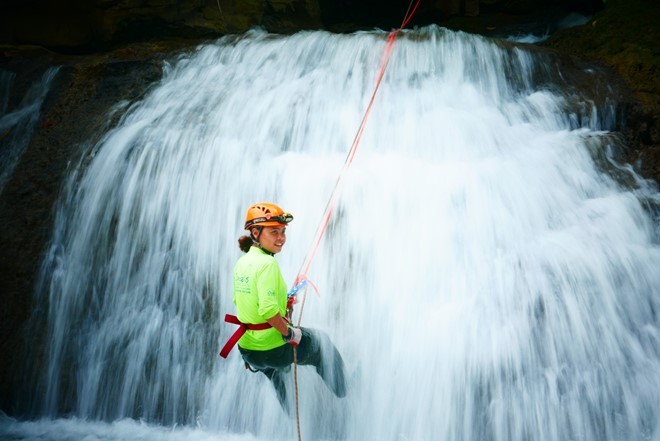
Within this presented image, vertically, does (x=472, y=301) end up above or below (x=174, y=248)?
below

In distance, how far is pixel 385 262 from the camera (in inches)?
174

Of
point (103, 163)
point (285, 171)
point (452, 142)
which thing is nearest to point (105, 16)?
point (103, 163)

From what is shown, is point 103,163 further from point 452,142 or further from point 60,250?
point 452,142

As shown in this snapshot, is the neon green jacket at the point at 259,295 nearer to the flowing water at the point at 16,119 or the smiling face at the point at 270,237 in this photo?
the smiling face at the point at 270,237

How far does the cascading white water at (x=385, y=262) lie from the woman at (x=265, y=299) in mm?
858

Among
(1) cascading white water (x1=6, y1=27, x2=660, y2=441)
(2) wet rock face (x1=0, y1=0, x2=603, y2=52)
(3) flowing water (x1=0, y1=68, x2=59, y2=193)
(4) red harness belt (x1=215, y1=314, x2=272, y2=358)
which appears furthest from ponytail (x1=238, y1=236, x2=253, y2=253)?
(2) wet rock face (x1=0, y1=0, x2=603, y2=52)

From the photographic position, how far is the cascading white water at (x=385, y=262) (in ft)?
12.2

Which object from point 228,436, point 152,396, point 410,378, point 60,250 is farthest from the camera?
point 60,250

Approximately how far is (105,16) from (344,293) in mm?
6417

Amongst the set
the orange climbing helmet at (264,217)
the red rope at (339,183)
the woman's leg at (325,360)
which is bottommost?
the woman's leg at (325,360)

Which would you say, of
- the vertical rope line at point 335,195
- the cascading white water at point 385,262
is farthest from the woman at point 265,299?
the cascading white water at point 385,262

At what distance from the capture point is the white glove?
3.31 m

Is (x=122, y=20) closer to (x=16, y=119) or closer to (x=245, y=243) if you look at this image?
(x=16, y=119)

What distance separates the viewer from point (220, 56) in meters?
7.14
